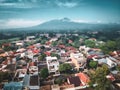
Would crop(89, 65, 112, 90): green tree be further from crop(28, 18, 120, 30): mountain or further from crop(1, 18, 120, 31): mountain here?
crop(28, 18, 120, 30): mountain

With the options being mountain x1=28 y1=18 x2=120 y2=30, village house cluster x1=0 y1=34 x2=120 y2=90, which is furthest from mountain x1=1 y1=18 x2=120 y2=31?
village house cluster x1=0 y1=34 x2=120 y2=90

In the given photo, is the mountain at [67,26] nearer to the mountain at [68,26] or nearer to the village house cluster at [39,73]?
the mountain at [68,26]

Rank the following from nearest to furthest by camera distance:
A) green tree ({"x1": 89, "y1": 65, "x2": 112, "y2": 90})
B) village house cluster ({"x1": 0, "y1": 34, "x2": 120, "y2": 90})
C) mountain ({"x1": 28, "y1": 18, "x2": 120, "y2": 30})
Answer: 1. green tree ({"x1": 89, "y1": 65, "x2": 112, "y2": 90})
2. village house cluster ({"x1": 0, "y1": 34, "x2": 120, "y2": 90})
3. mountain ({"x1": 28, "y1": 18, "x2": 120, "y2": 30})

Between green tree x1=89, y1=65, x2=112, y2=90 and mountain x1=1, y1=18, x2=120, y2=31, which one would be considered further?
mountain x1=1, y1=18, x2=120, y2=31

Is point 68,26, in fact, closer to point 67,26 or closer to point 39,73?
point 67,26

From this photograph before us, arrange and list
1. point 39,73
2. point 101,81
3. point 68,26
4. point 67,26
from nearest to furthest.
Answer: point 101,81, point 39,73, point 68,26, point 67,26

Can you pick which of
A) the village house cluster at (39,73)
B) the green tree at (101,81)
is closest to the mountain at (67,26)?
the village house cluster at (39,73)

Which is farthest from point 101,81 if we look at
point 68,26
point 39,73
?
point 68,26

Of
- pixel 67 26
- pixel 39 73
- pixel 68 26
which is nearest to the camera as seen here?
pixel 39 73

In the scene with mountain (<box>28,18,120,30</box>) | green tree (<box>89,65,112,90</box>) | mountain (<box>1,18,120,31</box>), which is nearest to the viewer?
green tree (<box>89,65,112,90</box>)

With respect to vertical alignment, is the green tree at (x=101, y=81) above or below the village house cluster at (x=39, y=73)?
above

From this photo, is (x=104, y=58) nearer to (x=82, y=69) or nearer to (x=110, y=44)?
(x=82, y=69)

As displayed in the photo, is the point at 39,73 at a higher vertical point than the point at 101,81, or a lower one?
lower
